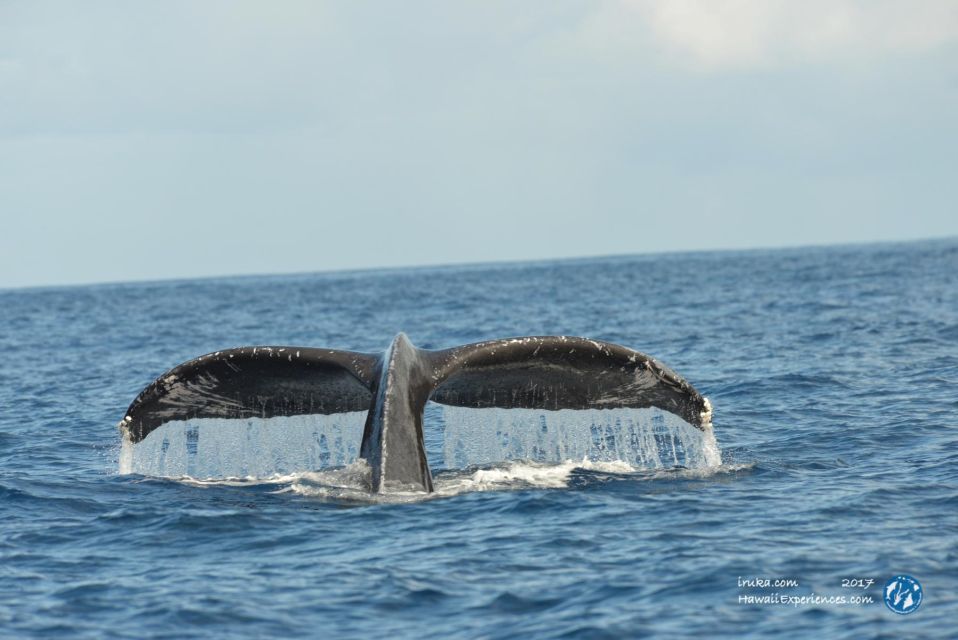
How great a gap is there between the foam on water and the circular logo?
4.97 m

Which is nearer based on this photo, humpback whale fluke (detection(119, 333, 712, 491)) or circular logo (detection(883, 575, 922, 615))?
circular logo (detection(883, 575, 922, 615))

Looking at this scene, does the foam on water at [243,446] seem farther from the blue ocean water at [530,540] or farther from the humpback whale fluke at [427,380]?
the blue ocean water at [530,540]

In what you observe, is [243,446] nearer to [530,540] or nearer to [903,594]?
[530,540]

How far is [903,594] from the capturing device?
8273 millimetres

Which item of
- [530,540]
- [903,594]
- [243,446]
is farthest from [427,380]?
A: [903,594]

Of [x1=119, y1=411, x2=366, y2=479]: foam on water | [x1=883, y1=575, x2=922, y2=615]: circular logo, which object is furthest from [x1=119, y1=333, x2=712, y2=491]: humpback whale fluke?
[x1=883, y1=575, x2=922, y2=615]: circular logo

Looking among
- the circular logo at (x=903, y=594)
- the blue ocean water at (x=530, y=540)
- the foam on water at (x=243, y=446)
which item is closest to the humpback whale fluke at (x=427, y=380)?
the foam on water at (x=243, y=446)

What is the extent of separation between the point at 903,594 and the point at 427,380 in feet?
14.4

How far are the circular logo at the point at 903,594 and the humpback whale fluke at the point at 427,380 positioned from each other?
9.92ft

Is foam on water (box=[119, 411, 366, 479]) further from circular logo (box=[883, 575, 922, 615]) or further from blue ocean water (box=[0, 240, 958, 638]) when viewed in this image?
circular logo (box=[883, 575, 922, 615])

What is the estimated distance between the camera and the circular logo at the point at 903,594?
805cm

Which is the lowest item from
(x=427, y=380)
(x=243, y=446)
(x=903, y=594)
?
(x=903, y=594)

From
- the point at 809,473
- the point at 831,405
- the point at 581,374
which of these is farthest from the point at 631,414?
the point at 831,405

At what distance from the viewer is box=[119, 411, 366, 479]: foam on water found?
1142 centimetres
